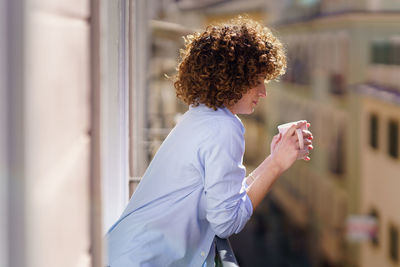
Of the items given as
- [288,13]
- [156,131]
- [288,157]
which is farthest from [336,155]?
[288,157]

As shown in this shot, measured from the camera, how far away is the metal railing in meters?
1.42

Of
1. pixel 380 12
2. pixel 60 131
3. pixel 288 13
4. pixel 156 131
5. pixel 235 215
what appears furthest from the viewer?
pixel 288 13

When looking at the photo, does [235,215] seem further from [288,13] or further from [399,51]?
[288,13]

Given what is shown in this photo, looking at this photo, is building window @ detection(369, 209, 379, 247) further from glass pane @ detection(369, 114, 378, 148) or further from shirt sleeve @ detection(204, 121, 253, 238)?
shirt sleeve @ detection(204, 121, 253, 238)

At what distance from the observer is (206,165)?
143 cm

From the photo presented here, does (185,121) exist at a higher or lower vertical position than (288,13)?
lower

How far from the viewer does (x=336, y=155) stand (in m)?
31.4

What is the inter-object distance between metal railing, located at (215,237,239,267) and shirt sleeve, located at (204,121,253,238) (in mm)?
59

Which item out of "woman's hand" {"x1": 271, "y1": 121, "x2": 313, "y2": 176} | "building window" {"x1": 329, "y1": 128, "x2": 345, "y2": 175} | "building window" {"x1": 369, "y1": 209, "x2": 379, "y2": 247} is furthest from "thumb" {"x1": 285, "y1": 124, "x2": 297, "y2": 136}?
"building window" {"x1": 329, "y1": 128, "x2": 345, "y2": 175}

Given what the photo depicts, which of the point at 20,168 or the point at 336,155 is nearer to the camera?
the point at 20,168

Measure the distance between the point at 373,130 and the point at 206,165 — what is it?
25.7 m

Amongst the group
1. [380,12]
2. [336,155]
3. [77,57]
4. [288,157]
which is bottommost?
[336,155]

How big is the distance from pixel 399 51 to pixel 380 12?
328 cm

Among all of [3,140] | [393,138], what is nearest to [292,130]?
[3,140]
